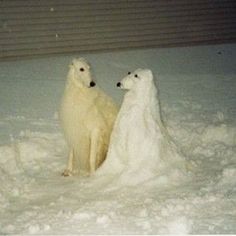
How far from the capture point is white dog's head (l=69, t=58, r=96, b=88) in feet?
16.5

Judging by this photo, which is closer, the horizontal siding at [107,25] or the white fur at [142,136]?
the white fur at [142,136]

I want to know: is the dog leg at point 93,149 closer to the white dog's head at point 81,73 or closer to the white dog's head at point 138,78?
the white dog's head at point 81,73

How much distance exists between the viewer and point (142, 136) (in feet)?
16.0

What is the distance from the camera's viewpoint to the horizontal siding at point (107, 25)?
10984 millimetres

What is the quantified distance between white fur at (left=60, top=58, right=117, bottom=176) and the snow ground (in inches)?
13.0

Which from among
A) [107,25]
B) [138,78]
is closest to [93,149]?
[138,78]

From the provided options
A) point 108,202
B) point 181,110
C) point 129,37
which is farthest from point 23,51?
point 108,202

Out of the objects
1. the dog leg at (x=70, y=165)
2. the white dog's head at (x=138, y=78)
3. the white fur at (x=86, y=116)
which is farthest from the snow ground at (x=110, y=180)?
the white dog's head at (x=138, y=78)

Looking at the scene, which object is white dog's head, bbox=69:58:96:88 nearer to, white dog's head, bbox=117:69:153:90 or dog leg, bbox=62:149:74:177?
white dog's head, bbox=117:69:153:90

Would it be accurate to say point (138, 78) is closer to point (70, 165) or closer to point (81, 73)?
point (81, 73)

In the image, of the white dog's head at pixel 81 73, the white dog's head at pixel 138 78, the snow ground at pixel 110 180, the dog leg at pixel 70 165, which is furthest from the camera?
the dog leg at pixel 70 165

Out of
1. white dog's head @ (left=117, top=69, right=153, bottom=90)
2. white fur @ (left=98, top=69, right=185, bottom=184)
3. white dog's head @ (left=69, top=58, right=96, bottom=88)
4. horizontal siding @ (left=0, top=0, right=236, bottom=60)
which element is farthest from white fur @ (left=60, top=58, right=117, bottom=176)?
horizontal siding @ (left=0, top=0, right=236, bottom=60)

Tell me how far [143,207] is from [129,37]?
323 inches

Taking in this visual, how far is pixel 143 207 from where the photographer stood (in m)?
4.24
